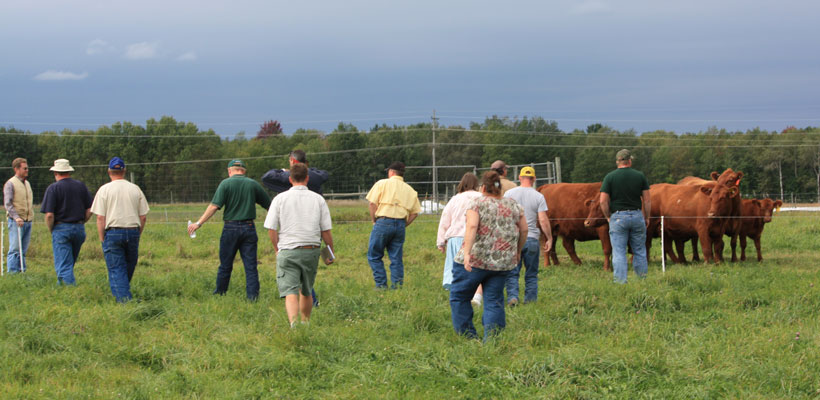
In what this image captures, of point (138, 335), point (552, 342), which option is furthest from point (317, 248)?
point (552, 342)

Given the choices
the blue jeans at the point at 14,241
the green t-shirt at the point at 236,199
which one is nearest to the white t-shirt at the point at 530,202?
the green t-shirt at the point at 236,199

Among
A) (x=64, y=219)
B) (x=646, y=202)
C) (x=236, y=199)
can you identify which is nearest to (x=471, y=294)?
(x=236, y=199)

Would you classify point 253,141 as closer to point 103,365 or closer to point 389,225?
point 389,225

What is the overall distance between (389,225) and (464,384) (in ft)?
14.7

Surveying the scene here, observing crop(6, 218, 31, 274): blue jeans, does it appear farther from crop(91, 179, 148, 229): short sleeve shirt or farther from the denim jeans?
the denim jeans

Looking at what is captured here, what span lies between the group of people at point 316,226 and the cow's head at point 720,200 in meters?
2.32

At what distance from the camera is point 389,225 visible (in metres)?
9.39

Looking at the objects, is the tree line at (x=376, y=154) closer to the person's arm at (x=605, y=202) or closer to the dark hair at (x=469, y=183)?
the person's arm at (x=605, y=202)

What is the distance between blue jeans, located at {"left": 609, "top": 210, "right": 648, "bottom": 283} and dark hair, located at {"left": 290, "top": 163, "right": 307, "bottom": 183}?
15.6 ft

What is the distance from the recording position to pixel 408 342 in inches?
244

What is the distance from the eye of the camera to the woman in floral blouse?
600cm

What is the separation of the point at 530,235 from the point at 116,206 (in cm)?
496

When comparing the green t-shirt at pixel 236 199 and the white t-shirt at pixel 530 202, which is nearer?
the green t-shirt at pixel 236 199

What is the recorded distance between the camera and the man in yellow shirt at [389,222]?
370 inches
